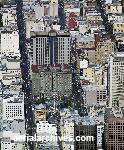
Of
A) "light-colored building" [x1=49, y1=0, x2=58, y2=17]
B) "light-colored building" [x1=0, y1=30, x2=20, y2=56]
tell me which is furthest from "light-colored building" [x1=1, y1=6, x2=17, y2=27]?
"light-colored building" [x1=0, y1=30, x2=20, y2=56]

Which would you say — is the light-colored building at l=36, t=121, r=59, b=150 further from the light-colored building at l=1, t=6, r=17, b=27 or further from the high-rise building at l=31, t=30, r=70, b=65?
the light-colored building at l=1, t=6, r=17, b=27

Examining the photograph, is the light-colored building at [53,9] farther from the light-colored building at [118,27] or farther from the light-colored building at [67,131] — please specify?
the light-colored building at [67,131]

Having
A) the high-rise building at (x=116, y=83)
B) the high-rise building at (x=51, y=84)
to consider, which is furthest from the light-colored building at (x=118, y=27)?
the high-rise building at (x=116, y=83)

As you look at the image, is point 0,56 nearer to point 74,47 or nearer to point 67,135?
point 74,47

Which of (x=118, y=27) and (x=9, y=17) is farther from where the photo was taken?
(x=9, y=17)

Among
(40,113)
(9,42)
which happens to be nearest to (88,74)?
(40,113)

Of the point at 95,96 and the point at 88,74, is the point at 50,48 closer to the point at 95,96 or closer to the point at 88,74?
the point at 88,74
